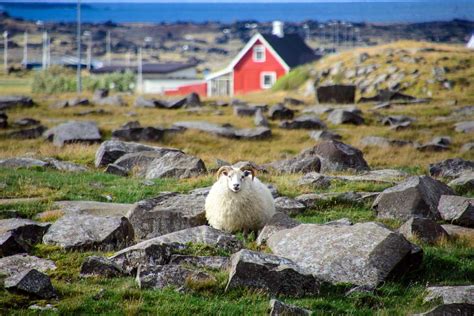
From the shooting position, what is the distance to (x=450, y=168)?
25.8m

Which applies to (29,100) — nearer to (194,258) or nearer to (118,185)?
(118,185)

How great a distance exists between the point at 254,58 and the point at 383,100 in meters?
34.0

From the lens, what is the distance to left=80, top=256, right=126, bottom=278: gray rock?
41.4ft

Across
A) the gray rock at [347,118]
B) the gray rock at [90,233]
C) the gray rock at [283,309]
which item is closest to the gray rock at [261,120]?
the gray rock at [347,118]

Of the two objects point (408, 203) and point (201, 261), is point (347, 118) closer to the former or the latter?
point (408, 203)

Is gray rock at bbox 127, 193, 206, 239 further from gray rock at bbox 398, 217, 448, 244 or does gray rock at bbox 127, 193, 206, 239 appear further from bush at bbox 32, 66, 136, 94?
bush at bbox 32, 66, 136, 94

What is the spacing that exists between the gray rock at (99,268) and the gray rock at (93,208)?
4.57 meters

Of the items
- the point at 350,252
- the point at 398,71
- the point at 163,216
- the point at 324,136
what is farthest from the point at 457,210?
the point at 398,71

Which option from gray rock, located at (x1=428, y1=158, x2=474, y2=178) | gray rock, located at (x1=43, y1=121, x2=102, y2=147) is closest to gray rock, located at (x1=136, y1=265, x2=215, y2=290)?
gray rock, located at (x1=428, y1=158, x2=474, y2=178)

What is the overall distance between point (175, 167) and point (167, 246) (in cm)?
1083

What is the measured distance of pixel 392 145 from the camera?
Result: 3456 cm

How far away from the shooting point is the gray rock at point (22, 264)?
12.7m

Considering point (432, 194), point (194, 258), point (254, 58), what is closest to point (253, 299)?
point (194, 258)

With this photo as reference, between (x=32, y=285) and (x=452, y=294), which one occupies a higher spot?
(x=32, y=285)
